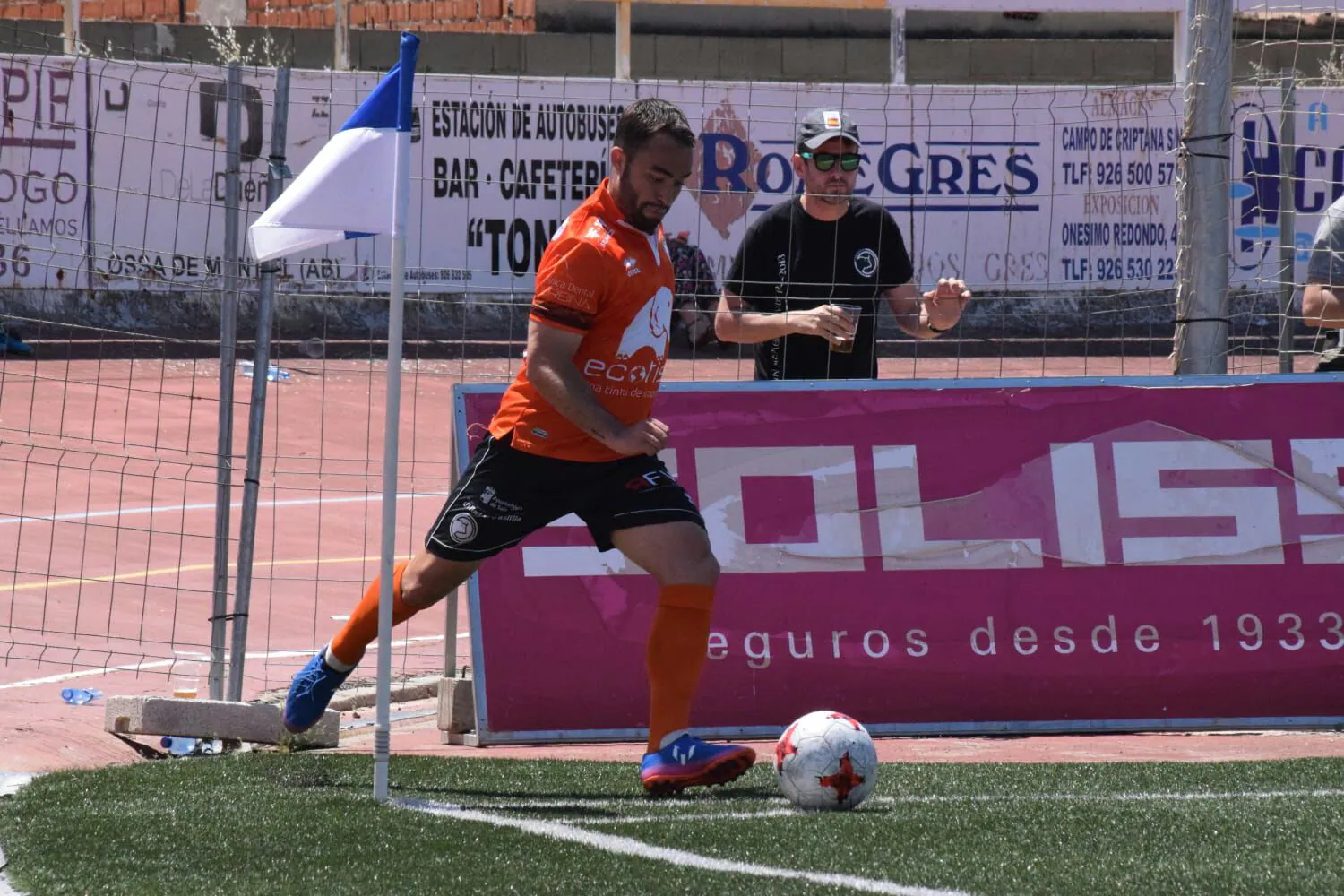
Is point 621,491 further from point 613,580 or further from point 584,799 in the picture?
point 613,580

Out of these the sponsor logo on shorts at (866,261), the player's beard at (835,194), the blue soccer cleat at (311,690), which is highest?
the player's beard at (835,194)

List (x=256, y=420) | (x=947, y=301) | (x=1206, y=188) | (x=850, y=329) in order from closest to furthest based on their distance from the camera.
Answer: (x=850, y=329)
(x=947, y=301)
(x=256, y=420)
(x=1206, y=188)

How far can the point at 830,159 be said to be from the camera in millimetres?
7098

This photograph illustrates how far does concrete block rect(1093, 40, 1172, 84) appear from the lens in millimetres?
32125

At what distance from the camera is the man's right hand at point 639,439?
546 centimetres

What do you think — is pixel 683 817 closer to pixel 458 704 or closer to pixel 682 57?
pixel 458 704

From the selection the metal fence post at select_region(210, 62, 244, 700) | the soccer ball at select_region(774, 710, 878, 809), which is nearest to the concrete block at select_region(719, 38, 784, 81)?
the metal fence post at select_region(210, 62, 244, 700)

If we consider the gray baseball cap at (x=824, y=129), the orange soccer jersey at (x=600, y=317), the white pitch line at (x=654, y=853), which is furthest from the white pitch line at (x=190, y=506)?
the white pitch line at (x=654, y=853)

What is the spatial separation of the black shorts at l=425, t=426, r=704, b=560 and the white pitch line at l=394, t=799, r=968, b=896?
0.85 meters

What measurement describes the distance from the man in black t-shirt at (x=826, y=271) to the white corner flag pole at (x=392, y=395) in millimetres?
1839

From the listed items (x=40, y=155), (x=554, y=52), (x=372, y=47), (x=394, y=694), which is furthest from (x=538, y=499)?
(x=554, y=52)

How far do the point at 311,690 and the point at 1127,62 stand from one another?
28973mm

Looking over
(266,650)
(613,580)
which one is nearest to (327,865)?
(613,580)

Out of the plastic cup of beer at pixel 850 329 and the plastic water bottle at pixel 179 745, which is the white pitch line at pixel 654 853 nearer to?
the plastic water bottle at pixel 179 745
